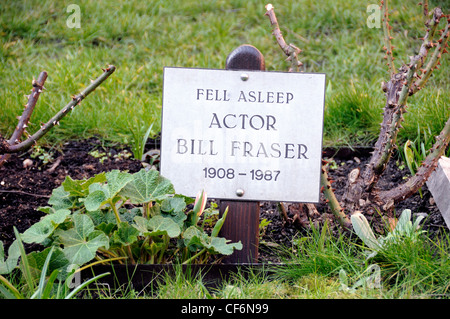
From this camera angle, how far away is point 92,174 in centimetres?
281

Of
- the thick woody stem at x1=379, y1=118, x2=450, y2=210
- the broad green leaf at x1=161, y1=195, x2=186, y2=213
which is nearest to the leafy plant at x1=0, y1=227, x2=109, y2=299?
the broad green leaf at x1=161, y1=195, x2=186, y2=213

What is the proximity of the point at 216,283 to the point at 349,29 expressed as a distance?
9.50 feet

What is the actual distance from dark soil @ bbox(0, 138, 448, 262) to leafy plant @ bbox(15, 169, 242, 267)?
0.32m

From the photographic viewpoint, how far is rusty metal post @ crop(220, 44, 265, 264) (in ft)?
6.72

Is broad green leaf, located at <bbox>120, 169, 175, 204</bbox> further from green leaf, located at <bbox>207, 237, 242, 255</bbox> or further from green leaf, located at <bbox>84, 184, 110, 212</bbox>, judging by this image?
green leaf, located at <bbox>207, 237, 242, 255</bbox>

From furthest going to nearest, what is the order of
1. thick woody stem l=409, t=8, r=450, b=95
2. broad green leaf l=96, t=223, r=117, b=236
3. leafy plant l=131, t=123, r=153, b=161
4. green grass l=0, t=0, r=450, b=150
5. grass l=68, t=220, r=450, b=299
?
green grass l=0, t=0, r=450, b=150
leafy plant l=131, t=123, r=153, b=161
thick woody stem l=409, t=8, r=450, b=95
broad green leaf l=96, t=223, r=117, b=236
grass l=68, t=220, r=450, b=299

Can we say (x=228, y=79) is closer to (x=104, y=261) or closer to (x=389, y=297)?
(x=104, y=261)

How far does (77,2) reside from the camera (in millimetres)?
4469

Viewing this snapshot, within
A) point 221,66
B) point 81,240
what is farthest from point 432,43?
point 221,66

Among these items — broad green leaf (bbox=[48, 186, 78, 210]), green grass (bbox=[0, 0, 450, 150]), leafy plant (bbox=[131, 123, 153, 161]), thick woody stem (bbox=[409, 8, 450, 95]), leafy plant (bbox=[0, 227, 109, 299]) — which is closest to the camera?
leafy plant (bbox=[0, 227, 109, 299])

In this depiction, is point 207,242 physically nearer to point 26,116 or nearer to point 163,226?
point 163,226

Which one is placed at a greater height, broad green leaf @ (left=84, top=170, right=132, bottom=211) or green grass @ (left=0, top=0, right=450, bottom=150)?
green grass @ (left=0, top=0, right=450, bottom=150)

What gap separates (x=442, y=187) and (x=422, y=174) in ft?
0.75

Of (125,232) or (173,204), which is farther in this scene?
(173,204)
